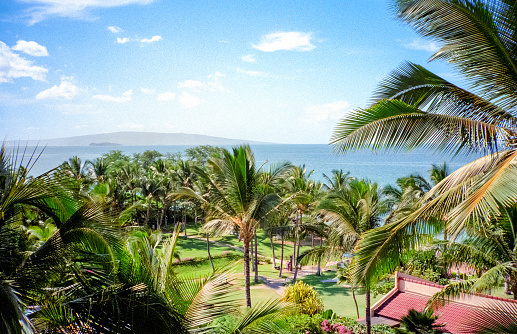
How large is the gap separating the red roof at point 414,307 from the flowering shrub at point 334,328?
2079 millimetres

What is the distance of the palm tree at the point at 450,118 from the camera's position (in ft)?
16.0

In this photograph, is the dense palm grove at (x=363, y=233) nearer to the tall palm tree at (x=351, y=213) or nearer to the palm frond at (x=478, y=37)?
the palm frond at (x=478, y=37)

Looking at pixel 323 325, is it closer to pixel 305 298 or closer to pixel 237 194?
Answer: pixel 305 298

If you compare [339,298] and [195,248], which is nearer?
[339,298]

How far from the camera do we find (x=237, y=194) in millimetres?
14102

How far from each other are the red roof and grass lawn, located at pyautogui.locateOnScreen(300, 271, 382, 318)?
2.38 m

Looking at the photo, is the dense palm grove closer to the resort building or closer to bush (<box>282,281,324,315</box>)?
the resort building

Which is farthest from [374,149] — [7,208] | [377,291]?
[377,291]

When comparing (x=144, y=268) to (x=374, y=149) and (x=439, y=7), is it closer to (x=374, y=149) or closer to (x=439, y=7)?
(x=374, y=149)

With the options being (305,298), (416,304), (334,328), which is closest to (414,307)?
(416,304)

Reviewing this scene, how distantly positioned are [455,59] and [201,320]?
4.83 meters

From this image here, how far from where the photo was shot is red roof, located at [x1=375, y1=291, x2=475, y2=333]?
41.3 ft

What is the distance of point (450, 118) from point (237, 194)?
384 inches

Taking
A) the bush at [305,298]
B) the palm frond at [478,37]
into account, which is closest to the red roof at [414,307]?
the bush at [305,298]
